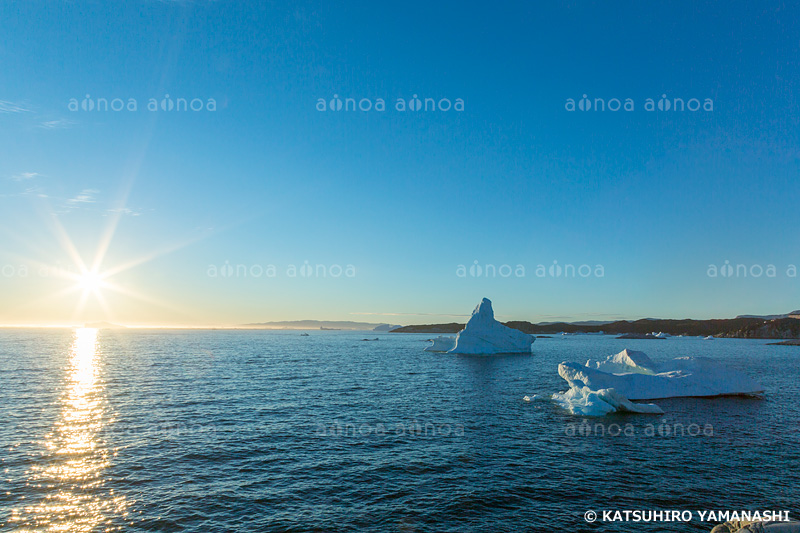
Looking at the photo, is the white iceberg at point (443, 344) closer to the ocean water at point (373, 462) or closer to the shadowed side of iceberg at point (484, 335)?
the shadowed side of iceberg at point (484, 335)

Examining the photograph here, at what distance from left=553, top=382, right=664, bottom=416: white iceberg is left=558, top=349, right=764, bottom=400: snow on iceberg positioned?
258cm

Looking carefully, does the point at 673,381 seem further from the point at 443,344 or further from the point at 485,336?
the point at 443,344

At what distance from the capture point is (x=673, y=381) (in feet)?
123

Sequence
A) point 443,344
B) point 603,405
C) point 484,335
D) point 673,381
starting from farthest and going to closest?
→ point 443,344 < point 484,335 < point 673,381 < point 603,405

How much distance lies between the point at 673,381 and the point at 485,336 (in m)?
54.7

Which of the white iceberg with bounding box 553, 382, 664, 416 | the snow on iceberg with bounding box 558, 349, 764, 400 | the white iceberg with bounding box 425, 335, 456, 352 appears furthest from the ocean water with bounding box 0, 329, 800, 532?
the white iceberg with bounding box 425, 335, 456, 352

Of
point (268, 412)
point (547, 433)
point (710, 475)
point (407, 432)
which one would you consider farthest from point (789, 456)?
point (268, 412)

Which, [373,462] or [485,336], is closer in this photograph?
[373,462]

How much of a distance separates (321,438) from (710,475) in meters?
19.1

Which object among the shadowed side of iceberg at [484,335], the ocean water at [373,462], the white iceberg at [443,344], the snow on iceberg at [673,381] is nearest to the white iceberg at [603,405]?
the ocean water at [373,462]

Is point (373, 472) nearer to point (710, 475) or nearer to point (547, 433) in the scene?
point (547, 433)

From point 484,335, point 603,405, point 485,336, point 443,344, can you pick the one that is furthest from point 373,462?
point 443,344

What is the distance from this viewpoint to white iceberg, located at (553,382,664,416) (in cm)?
3093

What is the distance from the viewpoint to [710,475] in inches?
736
